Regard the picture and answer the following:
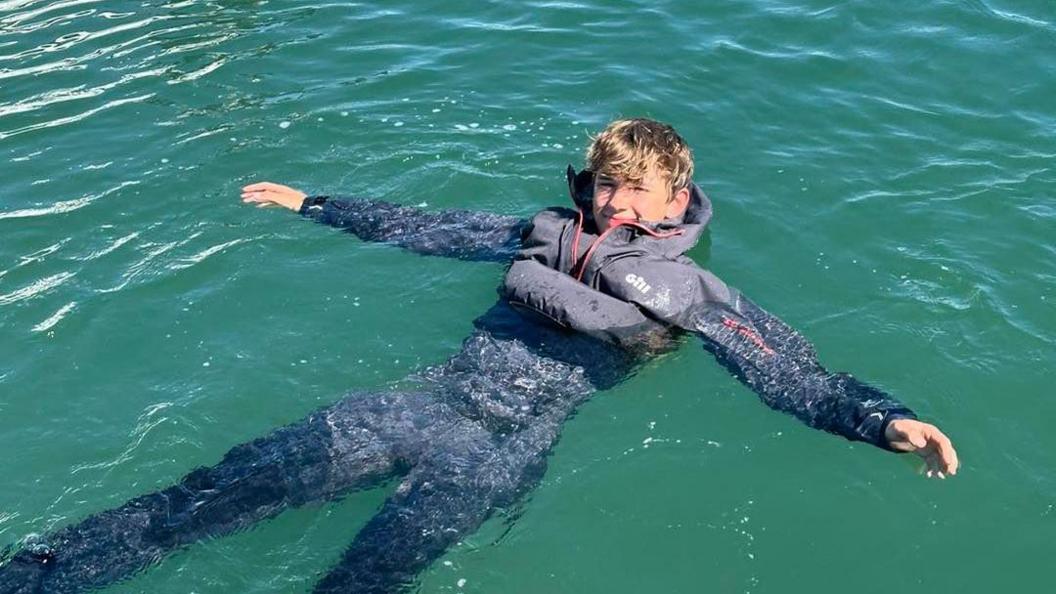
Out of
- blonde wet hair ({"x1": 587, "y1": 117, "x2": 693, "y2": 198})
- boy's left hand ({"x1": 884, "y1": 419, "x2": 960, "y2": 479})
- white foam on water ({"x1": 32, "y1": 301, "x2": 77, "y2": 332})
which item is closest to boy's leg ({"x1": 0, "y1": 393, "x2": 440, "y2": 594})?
blonde wet hair ({"x1": 587, "y1": 117, "x2": 693, "y2": 198})

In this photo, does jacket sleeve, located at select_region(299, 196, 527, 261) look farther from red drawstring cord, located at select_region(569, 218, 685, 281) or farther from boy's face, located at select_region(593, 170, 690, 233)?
boy's face, located at select_region(593, 170, 690, 233)

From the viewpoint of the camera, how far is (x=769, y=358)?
6.84 meters

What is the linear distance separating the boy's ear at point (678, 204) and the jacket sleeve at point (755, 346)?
361 mm

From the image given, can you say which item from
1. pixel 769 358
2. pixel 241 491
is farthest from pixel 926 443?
pixel 241 491

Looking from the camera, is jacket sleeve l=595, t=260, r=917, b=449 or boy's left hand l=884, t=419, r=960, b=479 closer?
boy's left hand l=884, t=419, r=960, b=479

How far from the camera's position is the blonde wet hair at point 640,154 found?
23.1ft

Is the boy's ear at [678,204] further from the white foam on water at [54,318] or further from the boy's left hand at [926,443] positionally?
the white foam on water at [54,318]

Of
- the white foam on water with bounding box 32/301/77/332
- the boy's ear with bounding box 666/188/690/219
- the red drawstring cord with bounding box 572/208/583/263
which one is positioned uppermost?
the boy's ear with bounding box 666/188/690/219

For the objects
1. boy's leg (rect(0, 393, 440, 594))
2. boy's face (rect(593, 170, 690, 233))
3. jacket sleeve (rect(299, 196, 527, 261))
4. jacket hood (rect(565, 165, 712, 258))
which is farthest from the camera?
jacket sleeve (rect(299, 196, 527, 261))

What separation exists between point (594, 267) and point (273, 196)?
10.6 ft

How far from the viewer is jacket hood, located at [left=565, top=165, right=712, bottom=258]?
7242mm

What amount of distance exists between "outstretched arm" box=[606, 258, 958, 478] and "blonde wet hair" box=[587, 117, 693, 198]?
58 cm

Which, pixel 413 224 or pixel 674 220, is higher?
pixel 674 220

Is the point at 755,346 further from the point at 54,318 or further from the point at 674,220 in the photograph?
the point at 54,318
